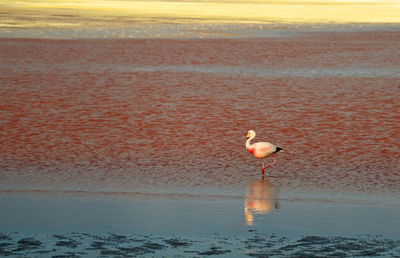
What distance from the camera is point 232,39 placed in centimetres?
3544

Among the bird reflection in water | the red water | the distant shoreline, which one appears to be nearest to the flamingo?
the red water

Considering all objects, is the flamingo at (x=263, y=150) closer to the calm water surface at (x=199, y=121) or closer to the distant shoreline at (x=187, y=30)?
the calm water surface at (x=199, y=121)

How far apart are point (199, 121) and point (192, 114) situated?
91 cm

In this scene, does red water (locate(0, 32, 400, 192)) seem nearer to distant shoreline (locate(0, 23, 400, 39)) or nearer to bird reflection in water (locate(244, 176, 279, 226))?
bird reflection in water (locate(244, 176, 279, 226))

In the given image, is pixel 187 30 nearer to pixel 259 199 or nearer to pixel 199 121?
pixel 199 121

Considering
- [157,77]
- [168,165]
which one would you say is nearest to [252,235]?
[168,165]

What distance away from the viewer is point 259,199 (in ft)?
36.4

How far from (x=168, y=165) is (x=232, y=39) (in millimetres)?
22520

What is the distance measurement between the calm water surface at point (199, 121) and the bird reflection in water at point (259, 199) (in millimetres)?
28

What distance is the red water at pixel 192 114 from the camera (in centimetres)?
1284

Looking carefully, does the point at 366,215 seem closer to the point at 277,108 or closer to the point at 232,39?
the point at 277,108

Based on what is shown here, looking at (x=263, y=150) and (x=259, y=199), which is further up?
(x=263, y=150)

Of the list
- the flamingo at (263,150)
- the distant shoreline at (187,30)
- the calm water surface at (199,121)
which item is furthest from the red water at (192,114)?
the distant shoreline at (187,30)

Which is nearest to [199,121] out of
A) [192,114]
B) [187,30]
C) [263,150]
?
[192,114]
